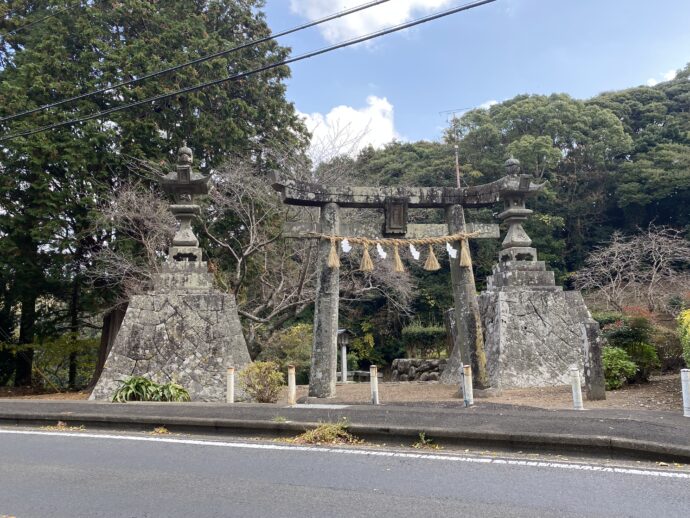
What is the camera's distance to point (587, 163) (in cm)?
2753

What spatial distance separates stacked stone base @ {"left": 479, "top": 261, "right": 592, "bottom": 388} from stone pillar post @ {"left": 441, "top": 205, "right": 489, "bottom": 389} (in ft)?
3.06

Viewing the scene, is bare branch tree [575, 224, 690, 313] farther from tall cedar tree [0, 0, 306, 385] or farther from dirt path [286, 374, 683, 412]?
tall cedar tree [0, 0, 306, 385]

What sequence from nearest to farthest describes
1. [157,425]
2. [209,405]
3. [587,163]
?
[157,425] → [209,405] → [587,163]

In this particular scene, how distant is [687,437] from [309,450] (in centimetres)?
382

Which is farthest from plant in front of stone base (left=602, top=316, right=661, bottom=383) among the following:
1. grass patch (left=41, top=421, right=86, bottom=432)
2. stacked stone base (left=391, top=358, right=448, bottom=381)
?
grass patch (left=41, top=421, right=86, bottom=432)

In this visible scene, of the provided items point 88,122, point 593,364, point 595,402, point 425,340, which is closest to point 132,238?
point 88,122

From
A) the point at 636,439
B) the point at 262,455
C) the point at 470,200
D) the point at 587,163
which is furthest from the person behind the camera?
the point at 587,163

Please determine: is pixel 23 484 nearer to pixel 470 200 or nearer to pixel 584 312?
pixel 470 200

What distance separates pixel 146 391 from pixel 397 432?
19.0ft

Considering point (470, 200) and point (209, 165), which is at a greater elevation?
point (209, 165)

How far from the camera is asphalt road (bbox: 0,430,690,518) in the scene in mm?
3703

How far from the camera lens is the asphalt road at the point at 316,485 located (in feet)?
12.1

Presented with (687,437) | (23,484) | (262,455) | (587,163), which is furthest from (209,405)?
(587,163)

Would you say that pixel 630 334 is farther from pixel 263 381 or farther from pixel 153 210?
pixel 153 210
